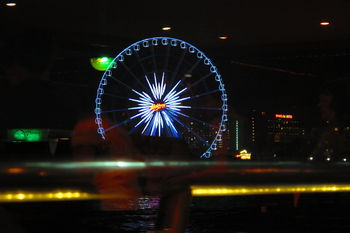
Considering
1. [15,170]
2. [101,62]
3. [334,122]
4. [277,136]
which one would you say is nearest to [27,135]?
[101,62]

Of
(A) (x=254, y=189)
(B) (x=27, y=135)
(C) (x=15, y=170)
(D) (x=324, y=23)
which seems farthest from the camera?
(B) (x=27, y=135)

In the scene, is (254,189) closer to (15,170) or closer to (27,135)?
(15,170)

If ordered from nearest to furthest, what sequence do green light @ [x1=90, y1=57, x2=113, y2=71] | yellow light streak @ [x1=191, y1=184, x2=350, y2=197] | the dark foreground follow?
yellow light streak @ [x1=191, y1=184, x2=350, y2=197]
the dark foreground
green light @ [x1=90, y1=57, x2=113, y2=71]

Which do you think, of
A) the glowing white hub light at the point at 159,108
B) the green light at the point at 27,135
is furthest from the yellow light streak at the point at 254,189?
the glowing white hub light at the point at 159,108

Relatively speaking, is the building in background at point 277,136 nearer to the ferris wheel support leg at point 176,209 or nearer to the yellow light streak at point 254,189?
the yellow light streak at point 254,189

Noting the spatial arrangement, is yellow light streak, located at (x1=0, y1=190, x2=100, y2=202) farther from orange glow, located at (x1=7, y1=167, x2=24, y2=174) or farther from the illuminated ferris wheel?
the illuminated ferris wheel

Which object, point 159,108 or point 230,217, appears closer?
point 230,217

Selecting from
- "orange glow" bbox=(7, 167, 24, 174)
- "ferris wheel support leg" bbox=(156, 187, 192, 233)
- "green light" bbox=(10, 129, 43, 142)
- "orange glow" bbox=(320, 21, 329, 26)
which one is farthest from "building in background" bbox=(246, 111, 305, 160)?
"orange glow" bbox=(7, 167, 24, 174)

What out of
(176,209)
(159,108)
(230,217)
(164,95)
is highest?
(164,95)

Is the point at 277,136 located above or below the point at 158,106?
below
